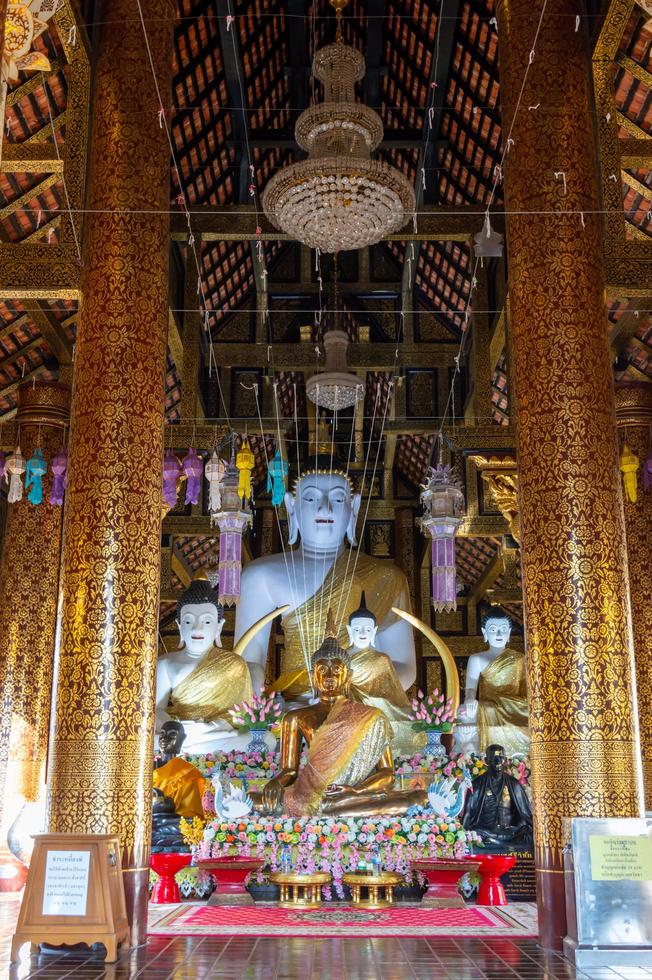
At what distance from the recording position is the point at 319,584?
9.71 meters

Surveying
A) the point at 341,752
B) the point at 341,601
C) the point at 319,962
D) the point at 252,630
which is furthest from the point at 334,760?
the point at 341,601

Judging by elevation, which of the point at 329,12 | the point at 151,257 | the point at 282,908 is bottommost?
the point at 282,908

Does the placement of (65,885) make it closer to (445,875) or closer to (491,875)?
(445,875)

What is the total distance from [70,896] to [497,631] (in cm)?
554

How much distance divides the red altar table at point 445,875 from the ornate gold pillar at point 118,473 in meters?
1.80

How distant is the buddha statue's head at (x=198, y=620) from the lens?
872cm

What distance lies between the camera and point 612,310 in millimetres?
9242

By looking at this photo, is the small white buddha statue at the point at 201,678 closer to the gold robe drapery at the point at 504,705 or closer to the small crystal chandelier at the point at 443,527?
the small crystal chandelier at the point at 443,527

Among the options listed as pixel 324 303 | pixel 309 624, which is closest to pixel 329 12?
pixel 324 303

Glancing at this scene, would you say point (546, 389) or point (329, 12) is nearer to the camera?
point (546, 389)

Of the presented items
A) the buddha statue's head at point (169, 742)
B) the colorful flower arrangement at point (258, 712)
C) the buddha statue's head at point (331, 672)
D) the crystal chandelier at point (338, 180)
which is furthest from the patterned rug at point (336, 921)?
the crystal chandelier at point (338, 180)

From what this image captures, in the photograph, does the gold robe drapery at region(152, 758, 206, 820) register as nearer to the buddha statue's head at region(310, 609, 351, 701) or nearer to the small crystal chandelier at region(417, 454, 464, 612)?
the buddha statue's head at region(310, 609, 351, 701)

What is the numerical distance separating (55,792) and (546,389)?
294 centimetres

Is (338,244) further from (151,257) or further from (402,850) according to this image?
(402,850)
